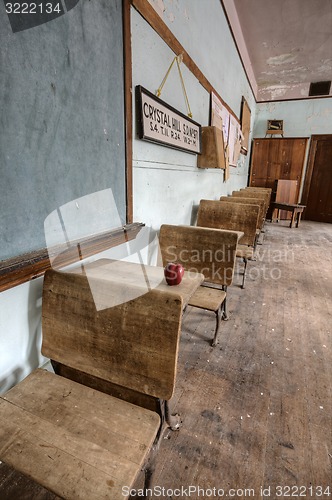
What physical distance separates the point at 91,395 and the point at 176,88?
2489mm

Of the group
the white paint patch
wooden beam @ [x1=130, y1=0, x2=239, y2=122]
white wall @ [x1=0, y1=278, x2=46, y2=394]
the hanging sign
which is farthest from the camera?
the white paint patch

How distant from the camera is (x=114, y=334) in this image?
3.22 ft

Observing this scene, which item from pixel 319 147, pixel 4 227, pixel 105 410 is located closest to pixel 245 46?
pixel 319 147

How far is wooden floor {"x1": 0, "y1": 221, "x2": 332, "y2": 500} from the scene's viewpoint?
115cm

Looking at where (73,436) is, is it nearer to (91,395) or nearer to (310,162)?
(91,395)

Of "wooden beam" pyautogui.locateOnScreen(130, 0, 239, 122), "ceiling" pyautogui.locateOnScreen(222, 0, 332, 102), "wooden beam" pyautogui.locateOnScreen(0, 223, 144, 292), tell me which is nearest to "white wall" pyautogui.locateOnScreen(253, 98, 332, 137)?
"ceiling" pyautogui.locateOnScreen(222, 0, 332, 102)

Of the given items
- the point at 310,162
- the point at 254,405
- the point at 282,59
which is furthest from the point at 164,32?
the point at 310,162

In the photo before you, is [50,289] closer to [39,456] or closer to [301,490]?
[39,456]

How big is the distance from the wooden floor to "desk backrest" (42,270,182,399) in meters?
0.58

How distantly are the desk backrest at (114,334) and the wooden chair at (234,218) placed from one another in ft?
7.13

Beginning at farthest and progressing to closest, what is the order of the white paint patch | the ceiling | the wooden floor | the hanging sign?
the white paint patch → the ceiling → the hanging sign → the wooden floor

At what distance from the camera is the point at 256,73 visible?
7.09 metres

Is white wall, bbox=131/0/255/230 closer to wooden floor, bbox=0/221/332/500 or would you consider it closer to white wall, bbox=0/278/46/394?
white wall, bbox=0/278/46/394

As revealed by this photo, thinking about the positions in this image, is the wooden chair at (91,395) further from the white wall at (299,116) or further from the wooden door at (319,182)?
the white wall at (299,116)
